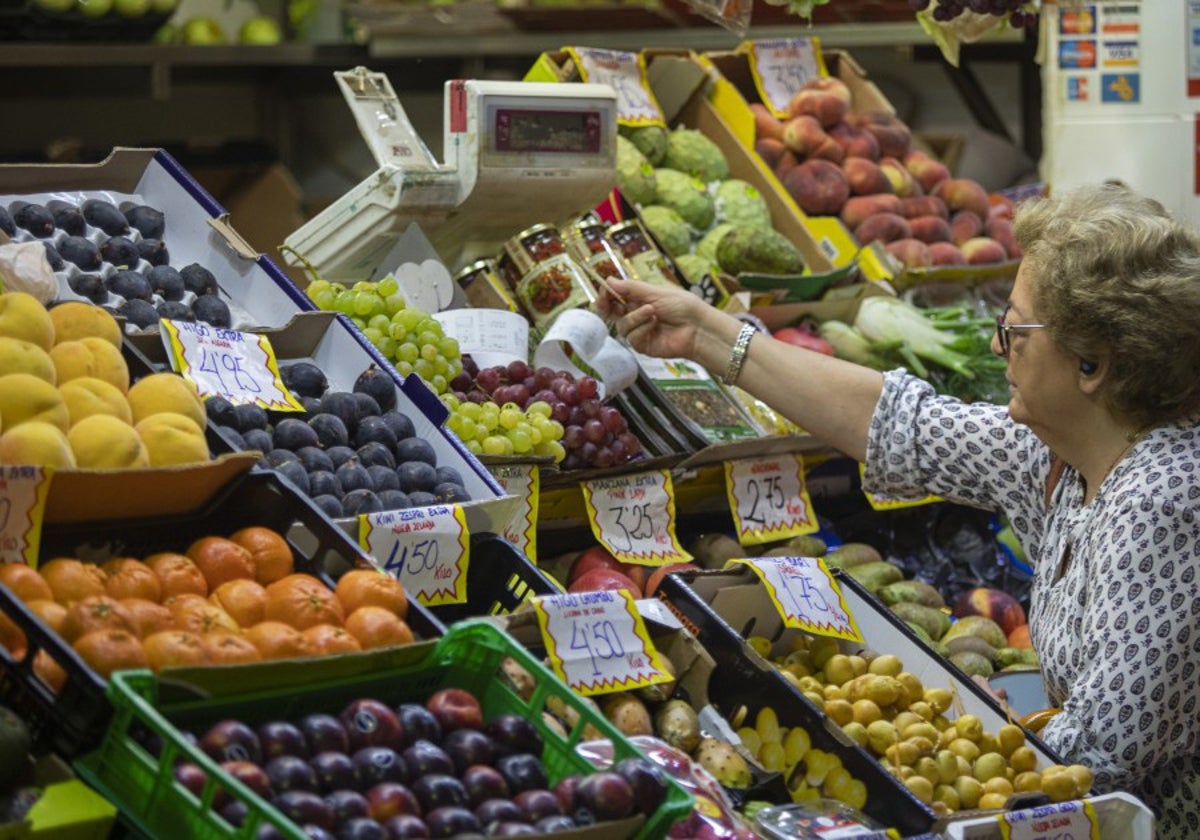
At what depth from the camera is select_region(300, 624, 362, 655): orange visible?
167 centimetres

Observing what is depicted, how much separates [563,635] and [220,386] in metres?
0.58

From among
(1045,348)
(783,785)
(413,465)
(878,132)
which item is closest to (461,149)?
(413,465)

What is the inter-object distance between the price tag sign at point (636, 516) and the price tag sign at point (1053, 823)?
89 cm

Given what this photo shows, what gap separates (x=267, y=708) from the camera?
159 cm

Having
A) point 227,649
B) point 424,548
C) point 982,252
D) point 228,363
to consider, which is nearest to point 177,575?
point 227,649

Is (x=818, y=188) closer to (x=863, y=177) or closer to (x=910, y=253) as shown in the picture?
(x=863, y=177)

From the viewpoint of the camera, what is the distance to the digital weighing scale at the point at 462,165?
9.95 ft

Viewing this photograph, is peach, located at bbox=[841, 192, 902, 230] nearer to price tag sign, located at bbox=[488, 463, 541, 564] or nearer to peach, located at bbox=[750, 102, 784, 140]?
peach, located at bbox=[750, 102, 784, 140]

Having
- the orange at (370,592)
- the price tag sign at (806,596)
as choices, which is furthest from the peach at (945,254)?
the orange at (370,592)

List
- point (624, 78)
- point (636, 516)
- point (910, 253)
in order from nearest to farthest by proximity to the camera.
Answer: point (636, 516) → point (624, 78) → point (910, 253)

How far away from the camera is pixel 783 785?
214 centimetres

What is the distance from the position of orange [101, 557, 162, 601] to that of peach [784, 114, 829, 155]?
3.03 m

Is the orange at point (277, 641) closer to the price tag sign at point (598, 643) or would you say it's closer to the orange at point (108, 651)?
the orange at point (108, 651)

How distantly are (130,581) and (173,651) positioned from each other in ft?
0.47
